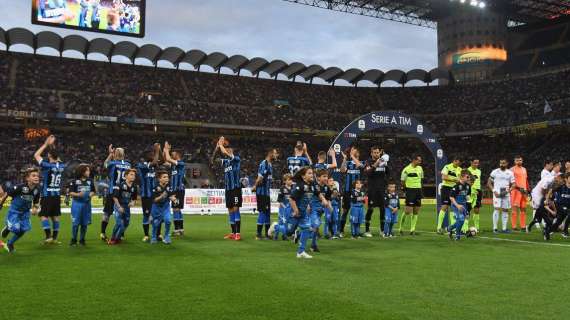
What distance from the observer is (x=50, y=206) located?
37.2 ft

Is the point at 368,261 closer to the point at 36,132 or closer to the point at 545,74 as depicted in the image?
the point at 36,132

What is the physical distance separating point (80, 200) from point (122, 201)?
0.94 meters

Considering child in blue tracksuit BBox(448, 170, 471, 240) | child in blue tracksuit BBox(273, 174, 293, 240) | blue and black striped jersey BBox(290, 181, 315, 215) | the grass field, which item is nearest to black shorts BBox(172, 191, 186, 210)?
the grass field

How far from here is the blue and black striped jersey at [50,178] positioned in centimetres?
1144

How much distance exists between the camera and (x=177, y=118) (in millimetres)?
49750

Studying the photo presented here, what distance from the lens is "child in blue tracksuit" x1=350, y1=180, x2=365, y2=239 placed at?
13.5 m

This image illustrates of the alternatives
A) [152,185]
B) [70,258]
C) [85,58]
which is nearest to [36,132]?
[85,58]

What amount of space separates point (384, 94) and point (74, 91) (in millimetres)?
36324

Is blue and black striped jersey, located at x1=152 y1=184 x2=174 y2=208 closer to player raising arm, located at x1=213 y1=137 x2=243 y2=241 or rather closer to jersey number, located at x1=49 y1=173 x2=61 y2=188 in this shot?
player raising arm, located at x1=213 y1=137 x2=243 y2=241

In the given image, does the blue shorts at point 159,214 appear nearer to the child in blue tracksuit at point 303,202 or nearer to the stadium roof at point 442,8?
the child in blue tracksuit at point 303,202

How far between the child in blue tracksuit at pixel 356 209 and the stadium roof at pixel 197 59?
39.6 m

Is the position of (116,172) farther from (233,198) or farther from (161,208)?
(233,198)

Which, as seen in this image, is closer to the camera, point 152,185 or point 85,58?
point 152,185

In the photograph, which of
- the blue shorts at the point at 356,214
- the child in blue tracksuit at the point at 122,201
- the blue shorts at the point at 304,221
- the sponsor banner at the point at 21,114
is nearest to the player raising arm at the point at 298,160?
the blue shorts at the point at 356,214
